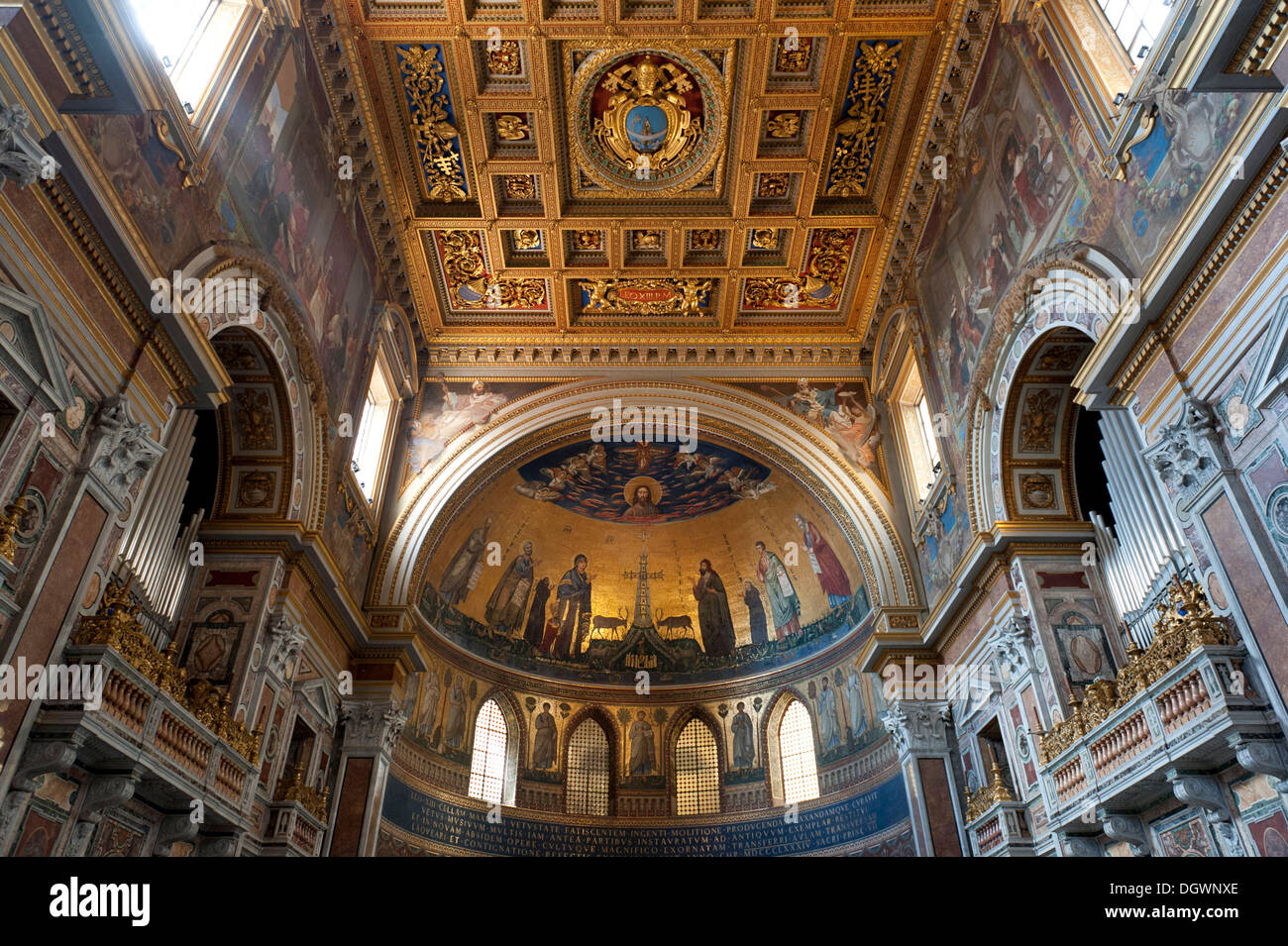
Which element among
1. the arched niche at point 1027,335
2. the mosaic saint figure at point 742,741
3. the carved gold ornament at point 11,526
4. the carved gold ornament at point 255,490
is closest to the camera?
the carved gold ornament at point 11,526

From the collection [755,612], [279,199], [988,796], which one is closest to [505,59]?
[279,199]

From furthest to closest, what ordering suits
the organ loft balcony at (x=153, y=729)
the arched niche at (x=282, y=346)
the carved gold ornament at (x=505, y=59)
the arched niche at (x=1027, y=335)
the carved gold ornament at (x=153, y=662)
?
the carved gold ornament at (x=505, y=59) → the arched niche at (x=282, y=346) → the arched niche at (x=1027, y=335) → the carved gold ornament at (x=153, y=662) → the organ loft balcony at (x=153, y=729)

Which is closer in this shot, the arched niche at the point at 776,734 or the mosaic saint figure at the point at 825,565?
the mosaic saint figure at the point at 825,565

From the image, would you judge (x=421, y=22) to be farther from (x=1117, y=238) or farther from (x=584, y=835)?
(x=584, y=835)

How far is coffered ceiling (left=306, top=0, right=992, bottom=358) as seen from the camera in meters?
14.8

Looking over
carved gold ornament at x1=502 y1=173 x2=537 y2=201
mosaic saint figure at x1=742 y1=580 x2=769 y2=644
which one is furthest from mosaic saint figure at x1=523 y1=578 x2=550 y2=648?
carved gold ornament at x1=502 y1=173 x2=537 y2=201

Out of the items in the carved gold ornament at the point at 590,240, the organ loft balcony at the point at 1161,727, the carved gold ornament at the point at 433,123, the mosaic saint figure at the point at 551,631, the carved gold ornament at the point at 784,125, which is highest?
the carved gold ornament at the point at 590,240

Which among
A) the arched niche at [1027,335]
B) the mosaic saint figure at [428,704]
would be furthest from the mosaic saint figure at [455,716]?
the arched niche at [1027,335]

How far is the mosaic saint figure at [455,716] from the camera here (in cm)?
2047

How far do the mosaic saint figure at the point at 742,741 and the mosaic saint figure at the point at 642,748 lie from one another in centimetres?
227

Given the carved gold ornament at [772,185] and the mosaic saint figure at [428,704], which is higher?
the carved gold ornament at [772,185]

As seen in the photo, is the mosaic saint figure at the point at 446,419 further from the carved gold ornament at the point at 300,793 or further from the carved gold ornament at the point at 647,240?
the carved gold ornament at the point at 300,793

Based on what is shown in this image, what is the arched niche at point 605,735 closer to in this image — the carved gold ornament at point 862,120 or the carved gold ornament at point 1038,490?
the carved gold ornament at point 1038,490

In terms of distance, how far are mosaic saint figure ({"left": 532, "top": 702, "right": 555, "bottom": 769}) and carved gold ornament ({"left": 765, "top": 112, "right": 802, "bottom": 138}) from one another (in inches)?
600
